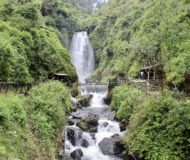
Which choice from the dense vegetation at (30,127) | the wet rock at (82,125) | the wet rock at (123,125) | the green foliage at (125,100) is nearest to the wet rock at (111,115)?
the green foliage at (125,100)

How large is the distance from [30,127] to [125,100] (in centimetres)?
995

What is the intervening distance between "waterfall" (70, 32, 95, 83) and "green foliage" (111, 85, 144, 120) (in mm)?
22844

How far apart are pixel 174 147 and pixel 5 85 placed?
9.58 m

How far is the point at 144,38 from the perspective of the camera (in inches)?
1427

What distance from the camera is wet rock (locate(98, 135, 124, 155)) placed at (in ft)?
63.7

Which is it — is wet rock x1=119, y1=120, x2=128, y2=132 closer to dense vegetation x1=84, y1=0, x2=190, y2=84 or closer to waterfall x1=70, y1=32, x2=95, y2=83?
dense vegetation x1=84, y1=0, x2=190, y2=84

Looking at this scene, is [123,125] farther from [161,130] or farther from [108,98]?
[108,98]

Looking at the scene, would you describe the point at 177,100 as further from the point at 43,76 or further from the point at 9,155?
the point at 43,76

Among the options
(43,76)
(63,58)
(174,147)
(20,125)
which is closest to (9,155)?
(20,125)

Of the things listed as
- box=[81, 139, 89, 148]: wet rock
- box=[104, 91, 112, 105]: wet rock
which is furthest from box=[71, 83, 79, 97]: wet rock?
box=[81, 139, 89, 148]: wet rock

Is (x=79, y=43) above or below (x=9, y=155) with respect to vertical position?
above

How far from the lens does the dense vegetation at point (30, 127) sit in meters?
13.6

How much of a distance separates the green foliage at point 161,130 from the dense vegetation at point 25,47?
8.53m

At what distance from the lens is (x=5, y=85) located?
64.2ft
